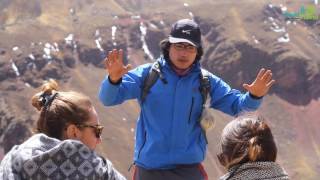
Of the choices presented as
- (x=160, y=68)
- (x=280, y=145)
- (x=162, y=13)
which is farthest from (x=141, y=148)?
(x=162, y=13)

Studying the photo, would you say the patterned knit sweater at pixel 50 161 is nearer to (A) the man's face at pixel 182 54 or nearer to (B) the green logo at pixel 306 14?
(A) the man's face at pixel 182 54

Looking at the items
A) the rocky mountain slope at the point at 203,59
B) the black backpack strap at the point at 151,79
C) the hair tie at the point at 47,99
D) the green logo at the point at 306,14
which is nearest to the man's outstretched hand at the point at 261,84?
the black backpack strap at the point at 151,79

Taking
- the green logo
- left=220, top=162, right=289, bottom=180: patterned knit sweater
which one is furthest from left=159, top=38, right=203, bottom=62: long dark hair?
the green logo

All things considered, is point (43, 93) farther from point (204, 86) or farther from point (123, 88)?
point (204, 86)

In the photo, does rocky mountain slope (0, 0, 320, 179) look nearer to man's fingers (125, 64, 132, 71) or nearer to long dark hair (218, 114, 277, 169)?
man's fingers (125, 64, 132, 71)

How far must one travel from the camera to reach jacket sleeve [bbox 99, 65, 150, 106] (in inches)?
173

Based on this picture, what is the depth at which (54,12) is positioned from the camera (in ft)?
227

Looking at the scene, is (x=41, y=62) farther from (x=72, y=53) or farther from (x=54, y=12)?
(x=54, y=12)

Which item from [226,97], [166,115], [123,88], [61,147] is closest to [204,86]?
[226,97]

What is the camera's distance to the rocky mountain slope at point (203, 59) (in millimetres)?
47094

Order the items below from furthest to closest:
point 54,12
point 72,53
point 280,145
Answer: point 54,12 < point 72,53 < point 280,145

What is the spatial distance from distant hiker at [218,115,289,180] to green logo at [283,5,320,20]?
203ft

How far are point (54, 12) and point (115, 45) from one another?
14.9 m

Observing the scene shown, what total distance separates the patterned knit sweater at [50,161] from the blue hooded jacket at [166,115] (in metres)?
1.24
